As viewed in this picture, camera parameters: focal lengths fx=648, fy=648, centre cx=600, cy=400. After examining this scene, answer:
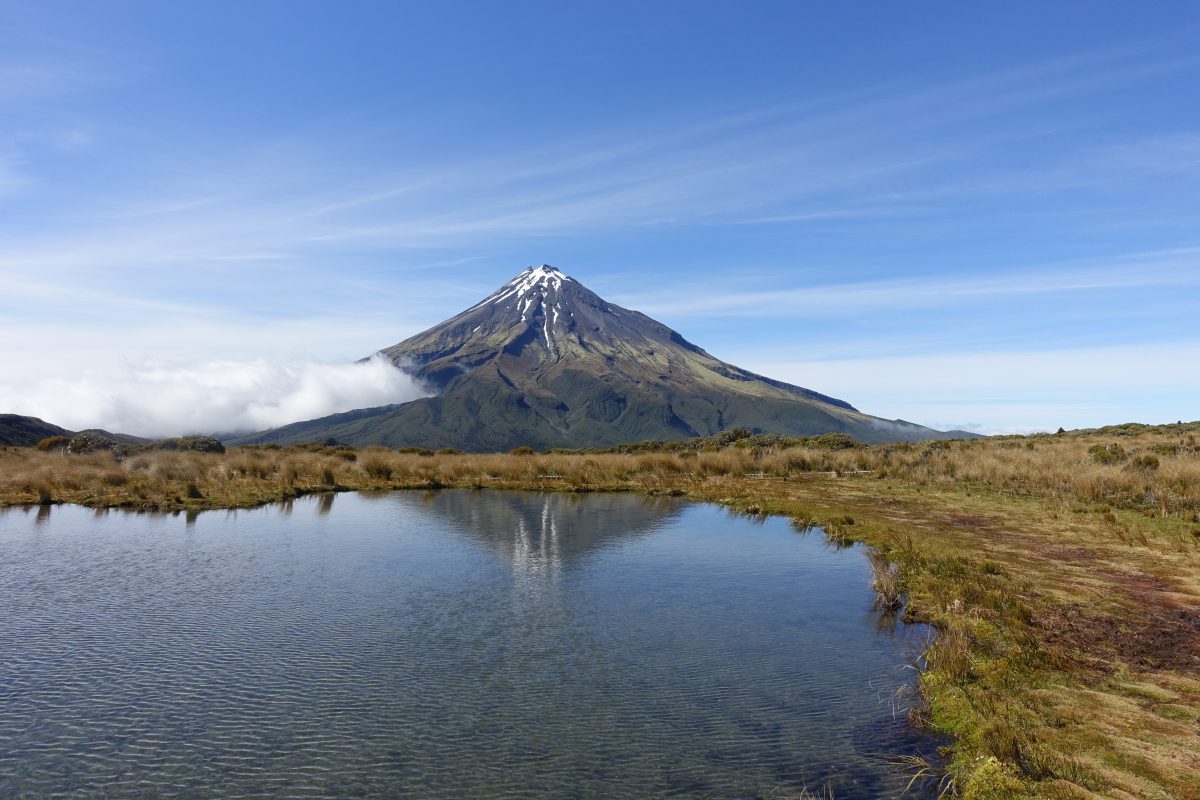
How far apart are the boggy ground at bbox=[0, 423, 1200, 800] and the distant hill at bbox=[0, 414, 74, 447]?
119784 mm

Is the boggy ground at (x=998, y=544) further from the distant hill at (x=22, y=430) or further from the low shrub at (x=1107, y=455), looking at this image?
the distant hill at (x=22, y=430)

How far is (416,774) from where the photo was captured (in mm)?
8867

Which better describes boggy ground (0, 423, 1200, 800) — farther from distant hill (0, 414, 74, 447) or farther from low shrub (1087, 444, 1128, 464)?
distant hill (0, 414, 74, 447)

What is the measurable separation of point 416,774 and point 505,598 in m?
8.45

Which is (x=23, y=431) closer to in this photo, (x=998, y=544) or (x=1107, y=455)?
(x=998, y=544)

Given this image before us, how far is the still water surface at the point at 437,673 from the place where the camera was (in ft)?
29.5

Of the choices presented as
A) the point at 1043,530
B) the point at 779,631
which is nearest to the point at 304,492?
the point at 779,631

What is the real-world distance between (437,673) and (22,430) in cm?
19977

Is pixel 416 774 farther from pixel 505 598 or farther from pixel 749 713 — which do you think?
pixel 505 598

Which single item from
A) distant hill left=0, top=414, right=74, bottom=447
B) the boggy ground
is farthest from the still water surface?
distant hill left=0, top=414, right=74, bottom=447

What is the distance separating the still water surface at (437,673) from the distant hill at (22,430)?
15431 cm

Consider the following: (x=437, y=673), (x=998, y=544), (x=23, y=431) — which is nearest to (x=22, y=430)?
(x=23, y=431)

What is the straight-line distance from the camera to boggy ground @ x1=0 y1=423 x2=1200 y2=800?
931 cm

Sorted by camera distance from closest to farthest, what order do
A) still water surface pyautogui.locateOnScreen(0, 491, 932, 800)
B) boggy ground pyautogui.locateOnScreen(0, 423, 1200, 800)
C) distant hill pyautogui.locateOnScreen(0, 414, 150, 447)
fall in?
still water surface pyautogui.locateOnScreen(0, 491, 932, 800)
boggy ground pyautogui.locateOnScreen(0, 423, 1200, 800)
distant hill pyautogui.locateOnScreen(0, 414, 150, 447)
